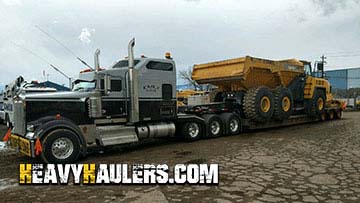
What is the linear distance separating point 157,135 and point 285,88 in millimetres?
6889

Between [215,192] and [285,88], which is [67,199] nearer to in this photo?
[215,192]

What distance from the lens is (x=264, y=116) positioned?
1343 centimetres

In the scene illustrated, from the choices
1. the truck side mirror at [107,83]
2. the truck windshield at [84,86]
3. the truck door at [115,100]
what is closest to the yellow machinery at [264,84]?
the truck door at [115,100]

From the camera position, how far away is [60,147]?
25.1 feet

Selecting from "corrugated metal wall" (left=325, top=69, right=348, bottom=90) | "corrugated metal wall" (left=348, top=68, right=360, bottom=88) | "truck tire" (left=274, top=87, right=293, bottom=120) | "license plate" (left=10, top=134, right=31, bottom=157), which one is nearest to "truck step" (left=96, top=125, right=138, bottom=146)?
"license plate" (left=10, top=134, right=31, bottom=157)

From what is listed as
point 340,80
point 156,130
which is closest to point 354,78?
point 340,80

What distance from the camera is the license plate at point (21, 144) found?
748 cm

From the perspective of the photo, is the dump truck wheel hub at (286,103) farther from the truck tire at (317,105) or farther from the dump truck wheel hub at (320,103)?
the dump truck wheel hub at (320,103)

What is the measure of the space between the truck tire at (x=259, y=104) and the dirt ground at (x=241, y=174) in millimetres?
2722

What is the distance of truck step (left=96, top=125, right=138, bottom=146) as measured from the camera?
348 inches

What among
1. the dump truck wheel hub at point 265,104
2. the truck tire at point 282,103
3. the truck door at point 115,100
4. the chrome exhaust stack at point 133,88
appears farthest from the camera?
the truck tire at point 282,103

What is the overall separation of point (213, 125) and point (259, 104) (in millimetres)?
2222

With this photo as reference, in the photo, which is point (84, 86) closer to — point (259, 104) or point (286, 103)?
point (259, 104)

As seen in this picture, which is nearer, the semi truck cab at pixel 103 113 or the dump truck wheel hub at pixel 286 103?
the semi truck cab at pixel 103 113
